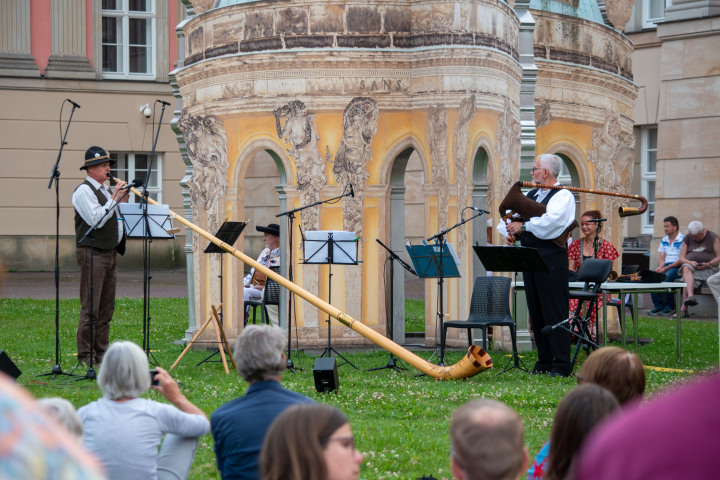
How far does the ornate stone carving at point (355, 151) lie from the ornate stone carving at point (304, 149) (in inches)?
10.3

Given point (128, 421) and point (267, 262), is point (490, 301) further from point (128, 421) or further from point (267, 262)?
point (128, 421)

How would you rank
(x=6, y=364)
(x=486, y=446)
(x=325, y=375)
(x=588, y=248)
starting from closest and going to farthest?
(x=486, y=446) < (x=6, y=364) < (x=325, y=375) < (x=588, y=248)

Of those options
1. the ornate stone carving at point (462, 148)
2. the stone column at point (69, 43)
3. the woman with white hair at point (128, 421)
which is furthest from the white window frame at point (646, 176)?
the woman with white hair at point (128, 421)

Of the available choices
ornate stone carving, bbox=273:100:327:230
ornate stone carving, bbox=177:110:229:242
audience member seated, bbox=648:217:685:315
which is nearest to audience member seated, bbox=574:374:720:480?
ornate stone carving, bbox=273:100:327:230

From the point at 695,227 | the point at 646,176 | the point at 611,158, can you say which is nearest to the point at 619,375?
the point at 611,158

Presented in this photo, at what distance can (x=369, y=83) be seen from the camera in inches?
559

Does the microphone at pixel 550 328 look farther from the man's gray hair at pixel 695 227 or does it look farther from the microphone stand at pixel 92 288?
the man's gray hair at pixel 695 227

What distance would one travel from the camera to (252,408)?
15.4 feet

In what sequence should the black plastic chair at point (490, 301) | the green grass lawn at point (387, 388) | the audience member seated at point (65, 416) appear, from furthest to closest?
the black plastic chair at point (490, 301), the green grass lawn at point (387, 388), the audience member seated at point (65, 416)

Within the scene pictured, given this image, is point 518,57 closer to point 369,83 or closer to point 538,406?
point 369,83

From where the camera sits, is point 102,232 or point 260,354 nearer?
point 260,354

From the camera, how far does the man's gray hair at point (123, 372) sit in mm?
4914

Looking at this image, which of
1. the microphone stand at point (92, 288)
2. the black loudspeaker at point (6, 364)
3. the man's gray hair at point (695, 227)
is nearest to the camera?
the black loudspeaker at point (6, 364)

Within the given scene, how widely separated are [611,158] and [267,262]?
643 centimetres
